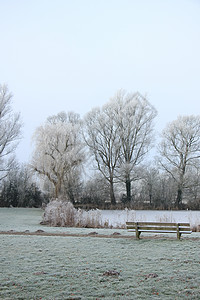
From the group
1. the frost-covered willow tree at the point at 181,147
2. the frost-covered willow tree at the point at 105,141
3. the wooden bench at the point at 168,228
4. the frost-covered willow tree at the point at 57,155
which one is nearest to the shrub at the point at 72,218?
the wooden bench at the point at 168,228

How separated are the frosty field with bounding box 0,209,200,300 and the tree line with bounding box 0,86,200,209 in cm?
2074

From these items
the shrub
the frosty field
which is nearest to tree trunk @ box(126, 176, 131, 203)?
the shrub

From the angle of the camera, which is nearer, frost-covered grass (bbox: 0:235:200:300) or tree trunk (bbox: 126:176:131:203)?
frost-covered grass (bbox: 0:235:200:300)

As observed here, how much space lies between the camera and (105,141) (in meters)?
32.9

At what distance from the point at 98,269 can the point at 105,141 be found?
26.9m

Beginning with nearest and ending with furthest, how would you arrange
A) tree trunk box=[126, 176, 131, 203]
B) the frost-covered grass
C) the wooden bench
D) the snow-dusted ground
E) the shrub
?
the frost-covered grass, the wooden bench, the snow-dusted ground, the shrub, tree trunk box=[126, 176, 131, 203]

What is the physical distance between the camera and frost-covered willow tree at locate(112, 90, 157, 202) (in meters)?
32.5

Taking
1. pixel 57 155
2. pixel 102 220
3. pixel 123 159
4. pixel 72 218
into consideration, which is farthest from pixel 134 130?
pixel 72 218

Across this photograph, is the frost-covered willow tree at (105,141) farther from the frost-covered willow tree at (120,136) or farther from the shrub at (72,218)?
the shrub at (72,218)

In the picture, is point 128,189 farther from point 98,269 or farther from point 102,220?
point 98,269

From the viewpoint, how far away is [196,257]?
715 cm

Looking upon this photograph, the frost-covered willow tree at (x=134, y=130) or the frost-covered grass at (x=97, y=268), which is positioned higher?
the frost-covered willow tree at (x=134, y=130)

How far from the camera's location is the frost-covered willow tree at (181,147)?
31461 mm

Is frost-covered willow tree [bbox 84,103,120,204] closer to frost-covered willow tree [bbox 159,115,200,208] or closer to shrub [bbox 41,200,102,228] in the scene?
frost-covered willow tree [bbox 159,115,200,208]
